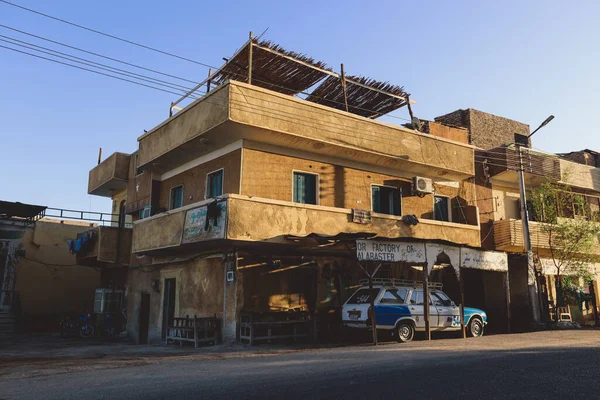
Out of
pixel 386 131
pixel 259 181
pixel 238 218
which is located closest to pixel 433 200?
pixel 386 131

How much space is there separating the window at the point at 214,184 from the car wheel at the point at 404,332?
7347 millimetres

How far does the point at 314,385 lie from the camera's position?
6.88 metres

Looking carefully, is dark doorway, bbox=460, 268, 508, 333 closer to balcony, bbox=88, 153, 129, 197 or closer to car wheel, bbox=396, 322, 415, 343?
car wheel, bbox=396, 322, 415, 343

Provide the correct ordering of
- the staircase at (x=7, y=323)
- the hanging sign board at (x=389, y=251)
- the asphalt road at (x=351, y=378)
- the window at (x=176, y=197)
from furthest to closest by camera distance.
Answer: the staircase at (x=7, y=323) < the window at (x=176, y=197) < the hanging sign board at (x=389, y=251) < the asphalt road at (x=351, y=378)

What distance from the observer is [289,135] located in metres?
15.7

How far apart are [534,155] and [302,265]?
1369cm

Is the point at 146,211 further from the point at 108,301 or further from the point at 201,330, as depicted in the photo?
the point at 201,330

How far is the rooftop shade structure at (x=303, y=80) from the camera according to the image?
55.0 ft

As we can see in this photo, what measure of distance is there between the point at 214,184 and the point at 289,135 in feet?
11.2

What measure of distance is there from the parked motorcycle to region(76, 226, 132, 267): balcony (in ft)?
9.16

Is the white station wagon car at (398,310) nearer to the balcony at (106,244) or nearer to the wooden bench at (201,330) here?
the wooden bench at (201,330)

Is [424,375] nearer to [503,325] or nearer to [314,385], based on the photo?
[314,385]

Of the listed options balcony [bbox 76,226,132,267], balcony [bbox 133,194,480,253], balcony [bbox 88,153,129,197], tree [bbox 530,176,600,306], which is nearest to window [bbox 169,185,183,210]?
balcony [bbox 133,194,480,253]

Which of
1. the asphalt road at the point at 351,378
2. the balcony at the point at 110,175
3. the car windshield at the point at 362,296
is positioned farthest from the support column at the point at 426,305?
the balcony at the point at 110,175
